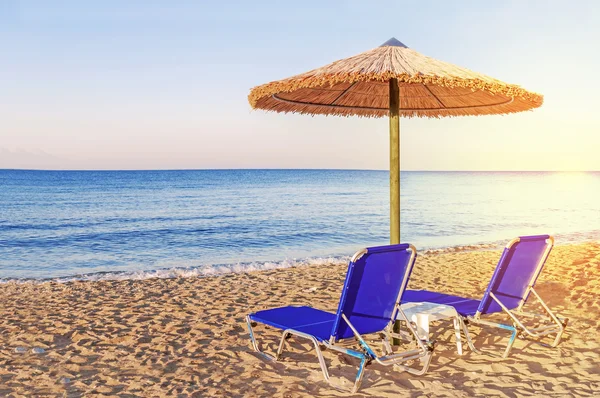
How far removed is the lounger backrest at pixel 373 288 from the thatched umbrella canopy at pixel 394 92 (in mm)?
594

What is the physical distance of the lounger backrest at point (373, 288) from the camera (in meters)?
3.57

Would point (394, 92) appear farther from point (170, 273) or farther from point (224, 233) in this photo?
point (224, 233)

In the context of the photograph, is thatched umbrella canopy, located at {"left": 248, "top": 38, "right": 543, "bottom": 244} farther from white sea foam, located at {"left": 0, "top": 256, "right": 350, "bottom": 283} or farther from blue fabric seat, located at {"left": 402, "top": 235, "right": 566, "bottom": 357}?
white sea foam, located at {"left": 0, "top": 256, "right": 350, "bottom": 283}

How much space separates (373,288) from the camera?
3.70 m

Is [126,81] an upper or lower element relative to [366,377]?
upper

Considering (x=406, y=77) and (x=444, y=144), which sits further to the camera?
(x=444, y=144)

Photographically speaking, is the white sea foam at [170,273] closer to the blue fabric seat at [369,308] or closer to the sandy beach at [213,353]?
the sandy beach at [213,353]

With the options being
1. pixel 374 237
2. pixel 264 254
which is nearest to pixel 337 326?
pixel 264 254

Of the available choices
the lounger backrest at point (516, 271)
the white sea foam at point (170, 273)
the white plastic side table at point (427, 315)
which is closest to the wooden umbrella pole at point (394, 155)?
the white plastic side table at point (427, 315)

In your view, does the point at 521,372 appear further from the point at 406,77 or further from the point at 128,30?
the point at 128,30

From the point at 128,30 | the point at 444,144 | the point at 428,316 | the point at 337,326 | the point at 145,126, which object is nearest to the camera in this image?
the point at 337,326

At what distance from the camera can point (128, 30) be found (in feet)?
59.1

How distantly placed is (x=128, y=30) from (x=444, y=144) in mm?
32821

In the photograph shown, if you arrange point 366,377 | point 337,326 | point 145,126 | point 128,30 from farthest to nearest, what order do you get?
point 145,126
point 128,30
point 366,377
point 337,326
